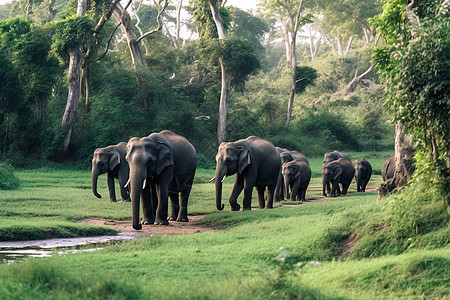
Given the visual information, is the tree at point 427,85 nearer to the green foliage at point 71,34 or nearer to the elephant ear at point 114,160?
the elephant ear at point 114,160

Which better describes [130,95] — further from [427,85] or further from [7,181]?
[427,85]

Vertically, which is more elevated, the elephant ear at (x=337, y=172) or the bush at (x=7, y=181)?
the elephant ear at (x=337, y=172)

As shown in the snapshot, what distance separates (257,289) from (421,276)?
2.30m

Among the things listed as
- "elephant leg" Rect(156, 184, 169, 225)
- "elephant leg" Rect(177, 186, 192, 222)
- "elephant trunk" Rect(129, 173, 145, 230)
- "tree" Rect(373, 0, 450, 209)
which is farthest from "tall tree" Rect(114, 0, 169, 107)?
"tree" Rect(373, 0, 450, 209)

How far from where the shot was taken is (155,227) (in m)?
15.7

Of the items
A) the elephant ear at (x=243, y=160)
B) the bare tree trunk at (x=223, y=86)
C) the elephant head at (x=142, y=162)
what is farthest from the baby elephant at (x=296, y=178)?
the bare tree trunk at (x=223, y=86)

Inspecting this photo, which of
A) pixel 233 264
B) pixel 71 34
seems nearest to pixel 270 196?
pixel 233 264

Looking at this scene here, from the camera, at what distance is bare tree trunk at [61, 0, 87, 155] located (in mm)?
30750

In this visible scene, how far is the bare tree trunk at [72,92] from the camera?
101 feet

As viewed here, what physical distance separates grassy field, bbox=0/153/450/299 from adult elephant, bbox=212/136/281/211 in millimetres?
1804

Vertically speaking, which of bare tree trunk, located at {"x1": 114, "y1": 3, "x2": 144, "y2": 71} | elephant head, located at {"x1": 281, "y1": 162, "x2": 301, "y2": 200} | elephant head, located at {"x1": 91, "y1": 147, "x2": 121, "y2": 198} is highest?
bare tree trunk, located at {"x1": 114, "y1": 3, "x2": 144, "y2": 71}

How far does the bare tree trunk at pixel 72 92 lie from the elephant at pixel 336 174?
467 inches

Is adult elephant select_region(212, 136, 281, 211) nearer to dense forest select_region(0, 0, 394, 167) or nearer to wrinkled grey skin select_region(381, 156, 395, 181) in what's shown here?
wrinkled grey skin select_region(381, 156, 395, 181)

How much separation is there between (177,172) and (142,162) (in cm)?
227
